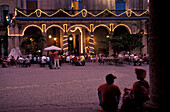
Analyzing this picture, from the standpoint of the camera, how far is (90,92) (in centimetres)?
780

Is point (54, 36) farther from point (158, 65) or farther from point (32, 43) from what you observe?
point (158, 65)

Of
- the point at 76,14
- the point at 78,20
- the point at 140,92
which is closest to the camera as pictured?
the point at 140,92

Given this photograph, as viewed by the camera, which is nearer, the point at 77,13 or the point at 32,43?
the point at 32,43

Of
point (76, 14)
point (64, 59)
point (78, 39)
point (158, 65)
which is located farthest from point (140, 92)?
point (78, 39)

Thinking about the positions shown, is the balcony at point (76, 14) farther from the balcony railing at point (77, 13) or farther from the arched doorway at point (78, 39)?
the arched doorway at point (78, 39)

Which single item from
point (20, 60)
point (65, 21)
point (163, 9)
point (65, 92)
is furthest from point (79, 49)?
point (163, 9)

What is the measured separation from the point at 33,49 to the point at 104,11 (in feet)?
36.8

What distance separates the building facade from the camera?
27188 millimetres

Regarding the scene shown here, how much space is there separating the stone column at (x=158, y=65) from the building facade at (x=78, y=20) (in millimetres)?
23686

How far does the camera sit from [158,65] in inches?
161

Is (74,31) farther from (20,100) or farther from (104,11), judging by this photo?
(20,100)

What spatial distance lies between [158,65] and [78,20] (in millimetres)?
24646

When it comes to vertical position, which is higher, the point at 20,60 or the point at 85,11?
the point at 85,11

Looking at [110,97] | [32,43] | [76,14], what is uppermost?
[76,14]
